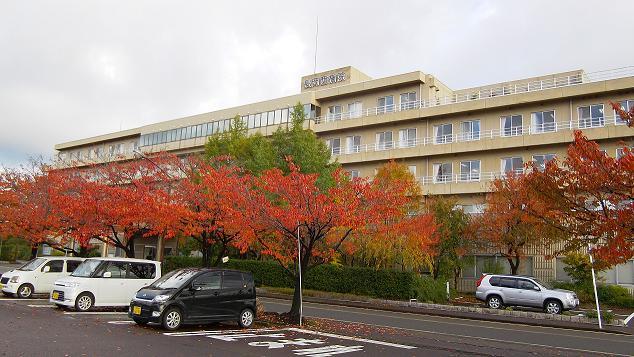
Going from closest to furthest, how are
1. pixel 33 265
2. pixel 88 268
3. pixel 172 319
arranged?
pixel 172 319 → pixel 88 268 → pixel 33 265

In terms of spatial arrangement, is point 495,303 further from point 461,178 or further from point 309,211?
point 461,178

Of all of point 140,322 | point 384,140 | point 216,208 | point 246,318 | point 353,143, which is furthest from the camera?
point 353,143

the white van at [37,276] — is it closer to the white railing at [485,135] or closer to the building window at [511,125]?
the white railing at [485,135]

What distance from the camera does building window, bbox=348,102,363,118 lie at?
145 feet

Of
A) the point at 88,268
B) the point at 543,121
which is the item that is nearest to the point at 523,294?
the point at 543,121

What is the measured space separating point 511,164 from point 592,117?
5.87m

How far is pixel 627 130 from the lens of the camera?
30.9 metres

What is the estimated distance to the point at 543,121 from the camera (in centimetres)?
3512

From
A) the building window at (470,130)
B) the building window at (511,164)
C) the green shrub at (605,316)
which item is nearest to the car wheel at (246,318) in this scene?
the green shrub at (605,316)

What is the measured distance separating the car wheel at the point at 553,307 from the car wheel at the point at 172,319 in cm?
1725

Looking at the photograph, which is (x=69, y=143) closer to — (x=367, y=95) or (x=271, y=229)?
(x=367, y=95)

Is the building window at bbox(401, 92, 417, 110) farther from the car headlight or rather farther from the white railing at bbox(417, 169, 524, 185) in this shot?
the car headlight

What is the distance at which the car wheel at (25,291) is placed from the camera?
19.8 m

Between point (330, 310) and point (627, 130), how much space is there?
72.1 feet
